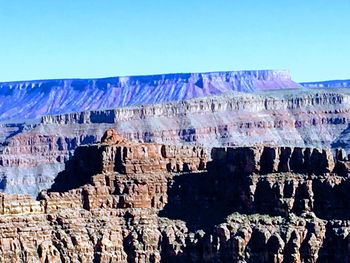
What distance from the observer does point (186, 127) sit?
18425 centimetres

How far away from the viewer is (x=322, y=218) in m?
79.8

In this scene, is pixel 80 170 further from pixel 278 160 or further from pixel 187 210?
pixel 278 160

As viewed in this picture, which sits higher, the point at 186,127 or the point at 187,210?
the point at 186,127

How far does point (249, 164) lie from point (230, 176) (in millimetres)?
1747

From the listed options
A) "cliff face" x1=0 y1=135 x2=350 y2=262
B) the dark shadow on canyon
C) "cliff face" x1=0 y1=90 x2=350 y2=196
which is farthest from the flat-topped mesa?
"cliff face" x1=0 y1=90 x2=350 y2=196

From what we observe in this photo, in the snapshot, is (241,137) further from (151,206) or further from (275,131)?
(151,206)

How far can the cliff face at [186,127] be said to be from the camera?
570 ft

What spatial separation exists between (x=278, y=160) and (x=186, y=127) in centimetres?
10115

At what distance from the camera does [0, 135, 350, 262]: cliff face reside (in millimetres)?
77688

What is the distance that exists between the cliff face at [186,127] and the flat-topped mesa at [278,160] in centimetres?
7992

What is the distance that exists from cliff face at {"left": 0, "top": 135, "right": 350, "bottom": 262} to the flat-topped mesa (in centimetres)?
6

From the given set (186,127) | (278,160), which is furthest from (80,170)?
(186,127)

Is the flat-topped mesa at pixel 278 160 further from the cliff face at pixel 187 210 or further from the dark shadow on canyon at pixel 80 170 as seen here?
the dark shadow on canyon at pixel 80 170

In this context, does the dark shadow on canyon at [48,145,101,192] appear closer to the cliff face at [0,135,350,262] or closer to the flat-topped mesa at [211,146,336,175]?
the cliff face at [0,135,350,262]
